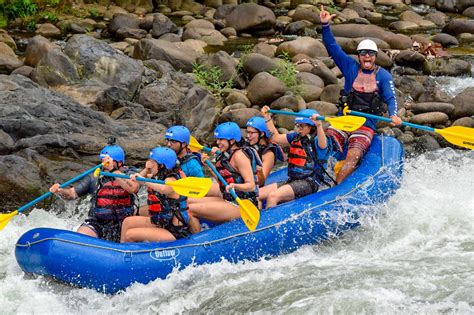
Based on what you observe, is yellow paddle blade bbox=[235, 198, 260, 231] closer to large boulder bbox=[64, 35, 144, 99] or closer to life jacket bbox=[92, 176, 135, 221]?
life jacket bbox=[92, 176, 135, 221]

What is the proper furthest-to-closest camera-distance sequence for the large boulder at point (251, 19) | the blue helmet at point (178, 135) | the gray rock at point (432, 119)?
the large boulder at point (251, 19) → the gray rock at point (432, 119) → the blue helmet at point (178, 135)

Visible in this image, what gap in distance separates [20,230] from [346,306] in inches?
137

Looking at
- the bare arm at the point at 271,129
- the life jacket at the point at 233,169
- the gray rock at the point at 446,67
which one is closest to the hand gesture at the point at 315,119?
the bare arm at the point at 271,129

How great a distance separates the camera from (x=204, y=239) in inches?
237

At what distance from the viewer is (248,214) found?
19.5 ft

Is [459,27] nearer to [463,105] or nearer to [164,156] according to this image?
[463,105]

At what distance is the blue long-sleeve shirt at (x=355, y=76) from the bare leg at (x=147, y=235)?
2.71 metres

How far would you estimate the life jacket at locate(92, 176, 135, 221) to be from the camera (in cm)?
611

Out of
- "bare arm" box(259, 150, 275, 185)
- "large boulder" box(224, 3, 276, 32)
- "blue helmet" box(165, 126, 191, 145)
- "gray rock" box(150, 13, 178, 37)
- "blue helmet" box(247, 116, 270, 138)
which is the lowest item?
"gray rock" box(150, 13, 178, 37)

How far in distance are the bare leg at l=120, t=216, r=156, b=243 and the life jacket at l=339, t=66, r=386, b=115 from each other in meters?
2.71

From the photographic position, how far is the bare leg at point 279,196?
671 centimetres

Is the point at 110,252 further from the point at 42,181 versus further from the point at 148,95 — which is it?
the point at 148,95

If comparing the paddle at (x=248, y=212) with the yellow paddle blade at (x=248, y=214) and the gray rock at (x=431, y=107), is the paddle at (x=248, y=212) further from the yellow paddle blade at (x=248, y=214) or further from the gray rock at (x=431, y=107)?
the gray rock at (x=431, y=107)

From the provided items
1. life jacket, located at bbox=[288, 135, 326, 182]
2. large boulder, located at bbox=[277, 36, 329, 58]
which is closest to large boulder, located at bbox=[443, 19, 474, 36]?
large boulder, located at bbox=[277, 36, 329, 58]
